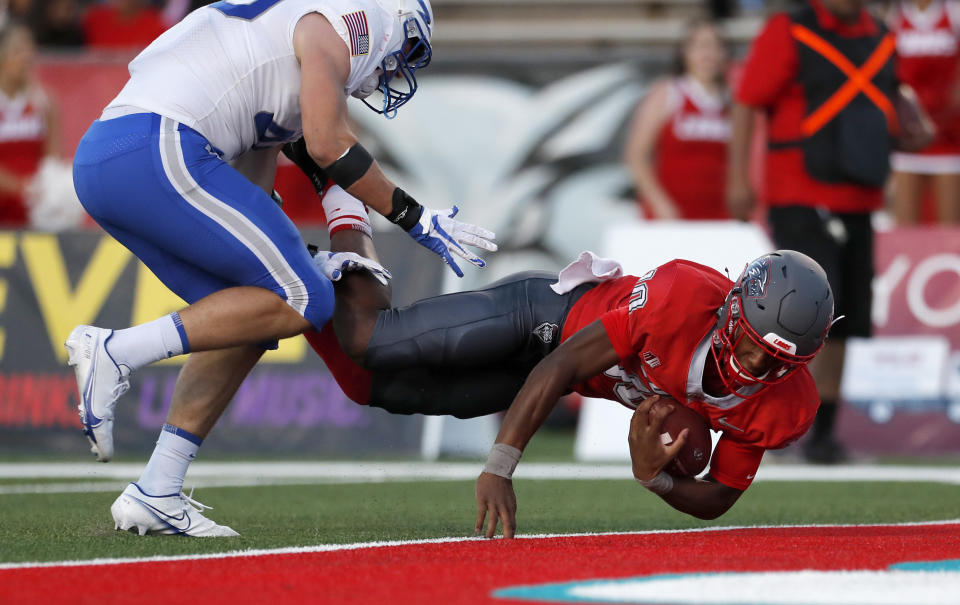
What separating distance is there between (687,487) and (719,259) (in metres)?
3.88

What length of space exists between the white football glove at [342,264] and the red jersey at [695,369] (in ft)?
2.65

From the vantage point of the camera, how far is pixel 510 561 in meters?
3.54

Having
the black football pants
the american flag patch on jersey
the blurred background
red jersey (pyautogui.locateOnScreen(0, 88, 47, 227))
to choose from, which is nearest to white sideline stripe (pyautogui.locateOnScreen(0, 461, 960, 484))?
the blurred background

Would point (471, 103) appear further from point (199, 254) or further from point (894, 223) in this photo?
point (199, 254)

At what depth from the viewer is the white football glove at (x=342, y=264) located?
4.65 m

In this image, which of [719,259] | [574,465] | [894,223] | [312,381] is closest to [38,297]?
[312,381]

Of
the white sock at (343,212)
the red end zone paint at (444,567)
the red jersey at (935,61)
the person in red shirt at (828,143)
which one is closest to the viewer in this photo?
the red end zone paint at (444,567)

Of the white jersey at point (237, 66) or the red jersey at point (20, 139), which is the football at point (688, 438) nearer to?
the white jersey at point (237, 66)

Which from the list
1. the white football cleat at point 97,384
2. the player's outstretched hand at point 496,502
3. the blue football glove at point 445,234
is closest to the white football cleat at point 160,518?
the white football cleat at point 97,384

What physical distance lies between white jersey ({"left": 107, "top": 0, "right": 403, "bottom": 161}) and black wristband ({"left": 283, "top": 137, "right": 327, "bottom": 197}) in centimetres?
Result: 52

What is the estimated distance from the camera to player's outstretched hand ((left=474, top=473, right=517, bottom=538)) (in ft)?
13.0

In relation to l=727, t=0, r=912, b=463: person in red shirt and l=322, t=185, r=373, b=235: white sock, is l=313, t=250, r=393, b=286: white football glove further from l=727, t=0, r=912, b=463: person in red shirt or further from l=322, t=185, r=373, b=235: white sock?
l=727, t=0, r=912, b=463: person in red shirt

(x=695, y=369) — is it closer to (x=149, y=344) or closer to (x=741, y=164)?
(x=149, y=344)

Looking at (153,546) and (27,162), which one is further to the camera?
(27,162)
